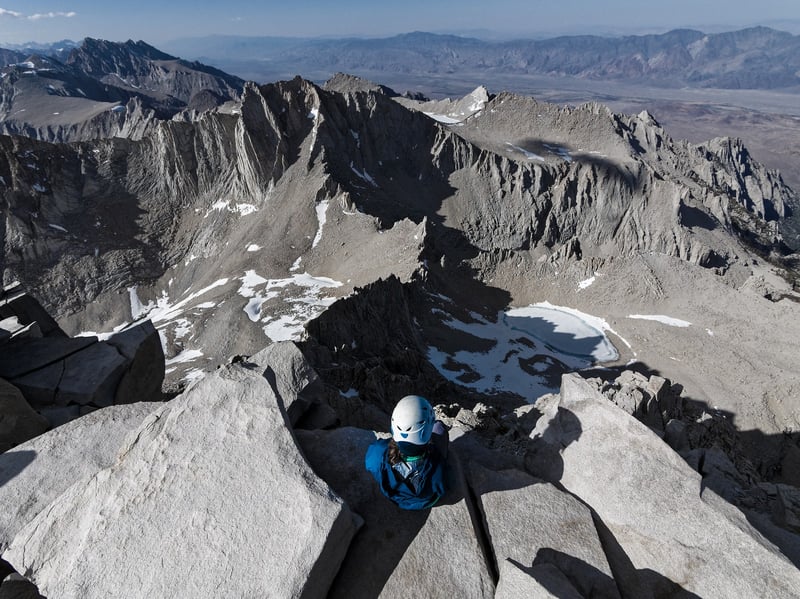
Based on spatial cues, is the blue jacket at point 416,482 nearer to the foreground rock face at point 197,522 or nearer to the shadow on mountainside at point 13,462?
the foreground rock face at point 197,522

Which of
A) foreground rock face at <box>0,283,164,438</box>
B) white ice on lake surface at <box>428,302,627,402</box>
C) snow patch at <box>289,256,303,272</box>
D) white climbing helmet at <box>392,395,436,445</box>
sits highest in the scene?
white climbing helmet at <box>392,395,436,445</box>

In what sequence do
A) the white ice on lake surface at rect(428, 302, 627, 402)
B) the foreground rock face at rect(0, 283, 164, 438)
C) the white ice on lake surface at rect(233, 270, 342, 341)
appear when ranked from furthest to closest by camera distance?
the white ice on lake surface at rect(428, 302, 627, 402) < the white ice on lake surface at rect(233, 270, 342, 341) < the foreground rock face at rect(0, 283, 164, 438)

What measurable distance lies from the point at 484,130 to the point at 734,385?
103m

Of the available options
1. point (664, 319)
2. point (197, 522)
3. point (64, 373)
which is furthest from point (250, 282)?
point (197, 522)

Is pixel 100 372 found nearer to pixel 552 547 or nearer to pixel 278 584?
pixel 278 584

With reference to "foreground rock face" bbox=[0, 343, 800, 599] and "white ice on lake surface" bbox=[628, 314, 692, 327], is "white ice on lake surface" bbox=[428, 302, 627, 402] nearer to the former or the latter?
"white ice on lake surface" bbox=[628, 314, 692, 327]

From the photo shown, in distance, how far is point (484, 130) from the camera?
133625 millimetres

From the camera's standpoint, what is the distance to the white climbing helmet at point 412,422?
8352 mm

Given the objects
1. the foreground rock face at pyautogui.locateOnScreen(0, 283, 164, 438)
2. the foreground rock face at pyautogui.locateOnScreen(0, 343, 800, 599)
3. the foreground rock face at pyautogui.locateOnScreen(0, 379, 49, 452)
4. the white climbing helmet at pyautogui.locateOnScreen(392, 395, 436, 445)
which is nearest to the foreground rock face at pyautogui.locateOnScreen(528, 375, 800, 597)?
the foreground rock face at pyautogui.locateOnScreen(0, 343, 800, 599)

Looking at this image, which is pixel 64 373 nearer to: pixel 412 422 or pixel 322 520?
pixel 322 520

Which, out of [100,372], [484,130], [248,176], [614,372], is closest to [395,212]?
[248,176]

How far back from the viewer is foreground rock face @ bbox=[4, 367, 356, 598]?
7328mm

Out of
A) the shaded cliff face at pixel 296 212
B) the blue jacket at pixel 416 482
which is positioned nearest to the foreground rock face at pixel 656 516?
the blue jacket at pixel 416 482

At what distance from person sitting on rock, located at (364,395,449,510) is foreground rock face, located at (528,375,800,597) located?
3566 mm
